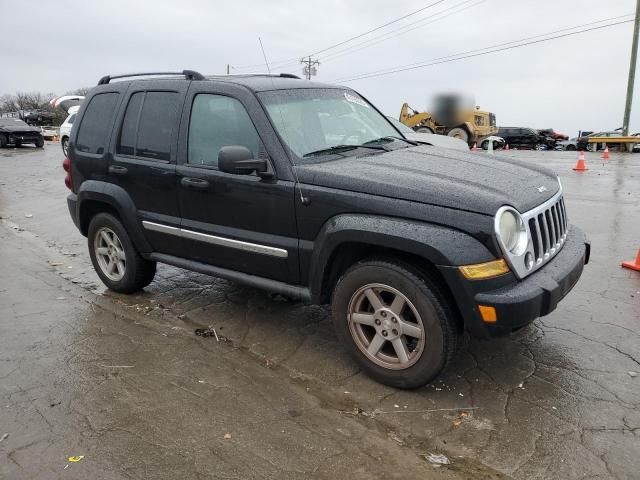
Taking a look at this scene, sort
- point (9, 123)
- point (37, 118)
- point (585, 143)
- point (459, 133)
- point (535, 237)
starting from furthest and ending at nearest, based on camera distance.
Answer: point (37, 118)
point (585, 143)
point (459, 133)
point (9, 123)
point (535, 237)

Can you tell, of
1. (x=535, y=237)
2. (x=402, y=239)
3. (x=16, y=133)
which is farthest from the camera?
(x=16, y=133)

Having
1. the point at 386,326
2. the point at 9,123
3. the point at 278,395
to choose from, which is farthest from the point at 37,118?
the point at 386,326

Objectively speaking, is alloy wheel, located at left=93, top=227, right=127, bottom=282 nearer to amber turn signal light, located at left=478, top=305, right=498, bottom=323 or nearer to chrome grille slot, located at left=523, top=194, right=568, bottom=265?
amber turn signal light, located at left=478, top=305, right=498, bottom=323

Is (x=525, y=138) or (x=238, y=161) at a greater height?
(x=238, y=161)

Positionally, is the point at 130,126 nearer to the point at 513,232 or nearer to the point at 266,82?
the point at 266,82

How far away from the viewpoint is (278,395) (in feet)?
11.4

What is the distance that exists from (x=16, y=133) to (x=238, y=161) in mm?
26620

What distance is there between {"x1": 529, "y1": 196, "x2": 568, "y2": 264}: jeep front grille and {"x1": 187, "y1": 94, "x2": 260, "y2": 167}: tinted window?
1.92 metres

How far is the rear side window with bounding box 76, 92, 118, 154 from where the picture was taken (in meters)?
5.02

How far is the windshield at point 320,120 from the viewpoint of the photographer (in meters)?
3.95

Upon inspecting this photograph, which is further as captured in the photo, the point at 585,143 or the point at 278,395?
the point at 585,143


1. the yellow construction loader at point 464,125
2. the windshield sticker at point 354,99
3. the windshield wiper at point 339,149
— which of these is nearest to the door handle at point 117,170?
the windshield wiper at point 339,149

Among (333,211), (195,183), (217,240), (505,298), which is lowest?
(505,298)

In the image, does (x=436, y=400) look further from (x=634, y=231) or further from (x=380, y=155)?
(x=634, y=231)
